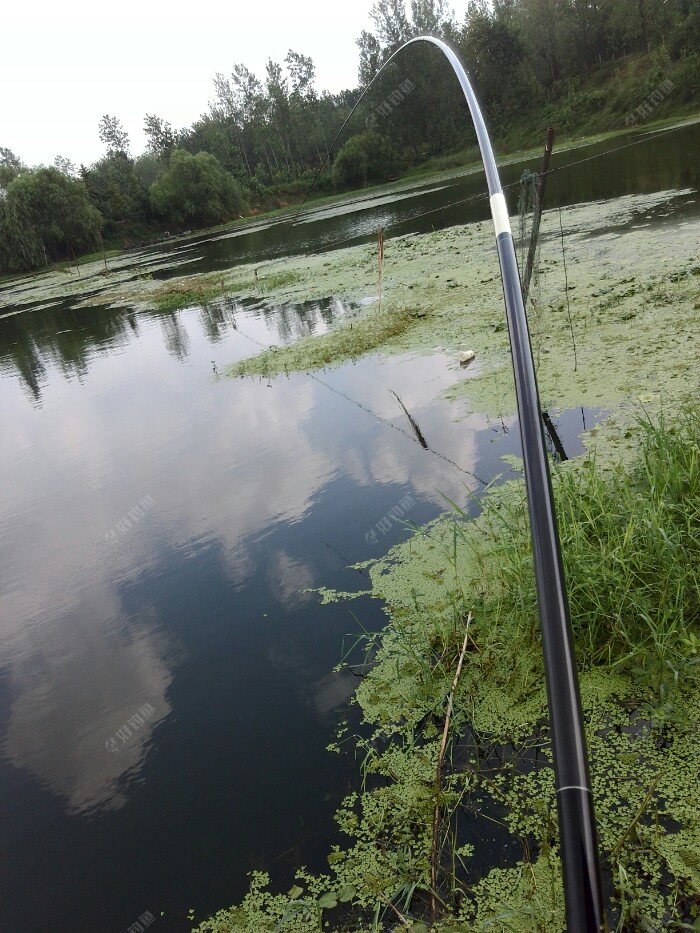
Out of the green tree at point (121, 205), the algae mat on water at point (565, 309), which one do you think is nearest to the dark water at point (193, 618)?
the algae mat on water at point (565, 309)

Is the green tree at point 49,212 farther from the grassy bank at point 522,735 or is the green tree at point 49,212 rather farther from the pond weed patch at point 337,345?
the grassy bank at point 522,735

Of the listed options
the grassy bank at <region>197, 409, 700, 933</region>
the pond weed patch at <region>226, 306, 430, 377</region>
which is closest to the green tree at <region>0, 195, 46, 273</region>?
the pond weed patch at <region>226, 306, 430, 377</region>

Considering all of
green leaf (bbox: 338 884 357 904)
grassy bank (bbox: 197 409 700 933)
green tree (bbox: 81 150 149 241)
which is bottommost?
green leaf (bbox: 338 884 357 904)

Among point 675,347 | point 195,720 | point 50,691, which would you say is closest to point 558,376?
point 675,347

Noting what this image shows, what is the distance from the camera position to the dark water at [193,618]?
2.51 meters

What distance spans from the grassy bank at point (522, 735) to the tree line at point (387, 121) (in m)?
40.0

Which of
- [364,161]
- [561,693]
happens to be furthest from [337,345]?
[364,161]

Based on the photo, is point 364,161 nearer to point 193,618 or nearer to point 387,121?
point 387,121

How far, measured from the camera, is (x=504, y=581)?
3064 mm

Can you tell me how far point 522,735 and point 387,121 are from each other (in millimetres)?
69346

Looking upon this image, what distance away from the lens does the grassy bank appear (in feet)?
6.25

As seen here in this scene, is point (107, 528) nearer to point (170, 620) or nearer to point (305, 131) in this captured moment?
point (170, 620)

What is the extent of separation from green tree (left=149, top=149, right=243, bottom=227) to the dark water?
5740cm

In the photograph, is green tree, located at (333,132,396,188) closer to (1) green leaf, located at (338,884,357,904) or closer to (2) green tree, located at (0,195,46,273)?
(2) green tree, located at (0,195,46,273)
